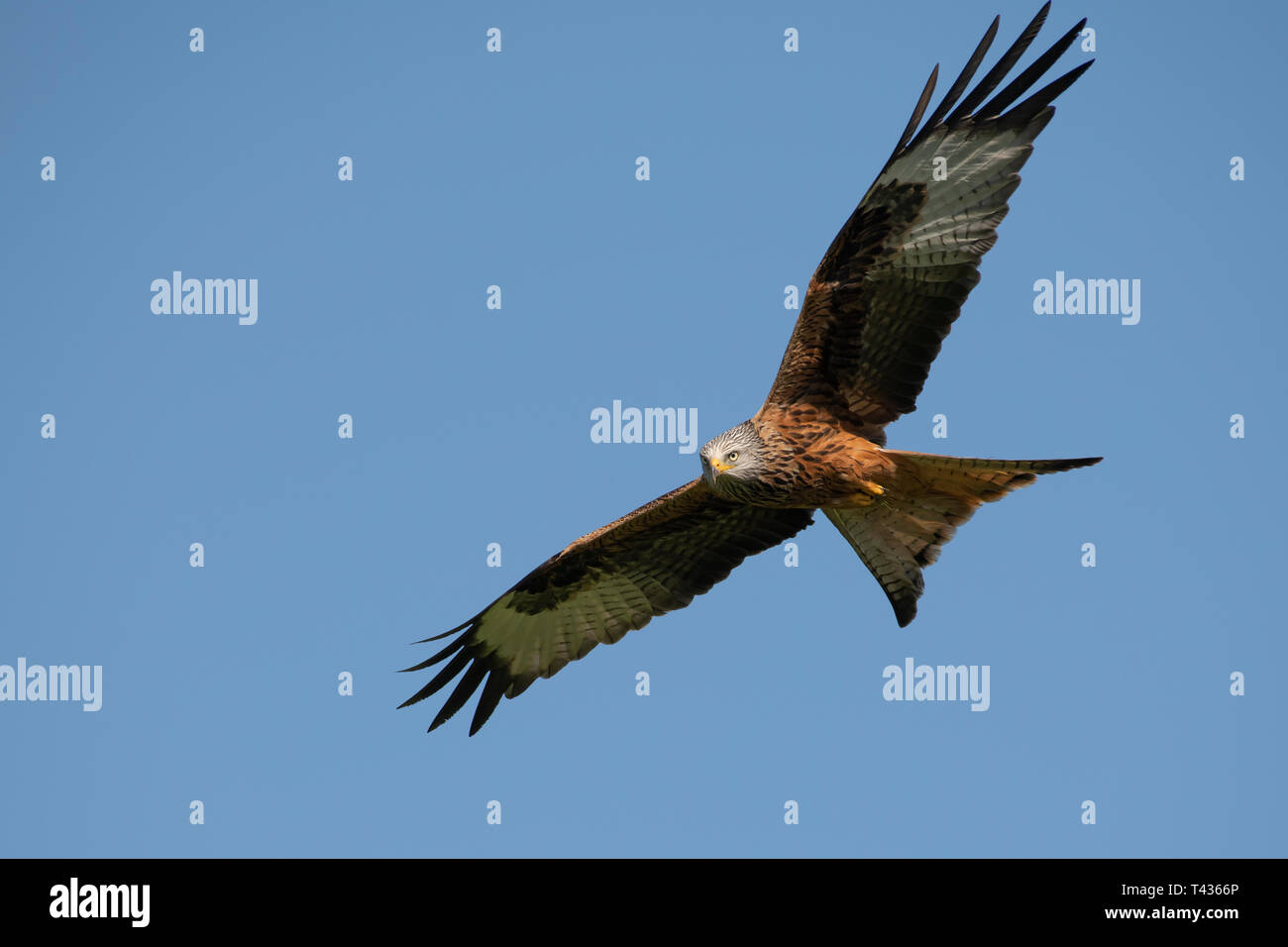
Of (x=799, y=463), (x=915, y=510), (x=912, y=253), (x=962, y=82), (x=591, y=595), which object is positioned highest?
(x=962, y=82)

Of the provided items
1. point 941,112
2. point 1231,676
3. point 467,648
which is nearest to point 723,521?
point 467,648

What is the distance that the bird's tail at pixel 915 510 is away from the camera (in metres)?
10.4

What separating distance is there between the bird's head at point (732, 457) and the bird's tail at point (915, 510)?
2.80ft

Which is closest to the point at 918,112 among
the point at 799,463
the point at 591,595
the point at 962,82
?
the point at 962,82

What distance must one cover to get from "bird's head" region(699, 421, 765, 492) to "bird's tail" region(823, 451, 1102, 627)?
0.85m

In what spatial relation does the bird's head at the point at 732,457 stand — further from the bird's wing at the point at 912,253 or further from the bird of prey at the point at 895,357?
the bird's wing at the point at 912,253

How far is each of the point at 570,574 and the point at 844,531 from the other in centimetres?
216

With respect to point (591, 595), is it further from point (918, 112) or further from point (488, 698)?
point (918, 112)

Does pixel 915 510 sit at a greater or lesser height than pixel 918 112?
lesser

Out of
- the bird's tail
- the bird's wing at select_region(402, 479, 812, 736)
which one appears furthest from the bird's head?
the bird's wing at select_region(402, 479, 812, 736)

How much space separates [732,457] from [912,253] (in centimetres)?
168

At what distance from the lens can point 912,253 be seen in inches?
406

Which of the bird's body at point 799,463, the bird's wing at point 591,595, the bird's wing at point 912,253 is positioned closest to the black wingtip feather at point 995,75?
the bird's wing at point 912,253

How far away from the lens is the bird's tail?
10375mm
